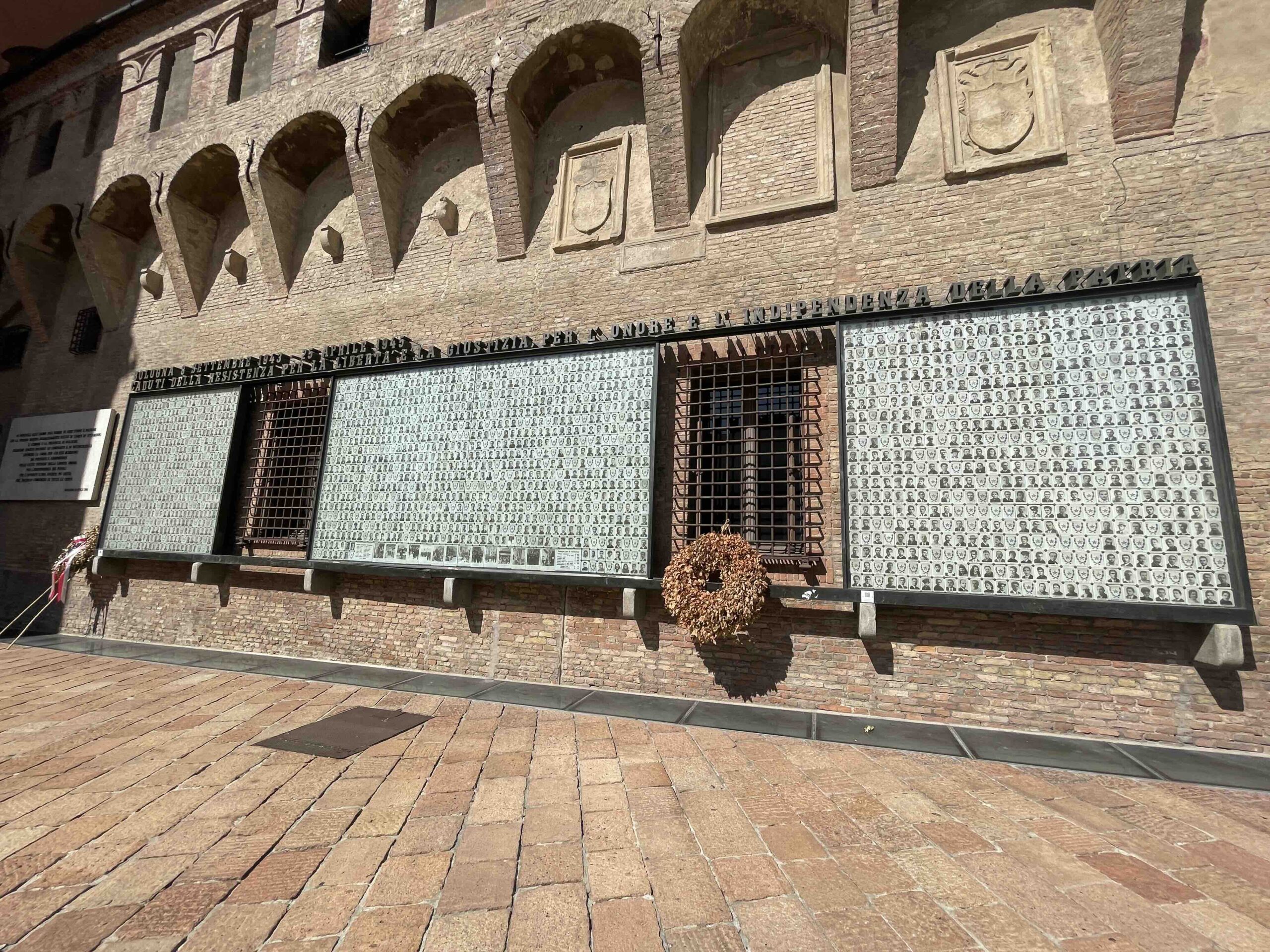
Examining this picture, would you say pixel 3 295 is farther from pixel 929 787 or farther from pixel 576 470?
pixel 929 787

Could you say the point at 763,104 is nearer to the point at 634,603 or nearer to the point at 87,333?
the point at 634,603

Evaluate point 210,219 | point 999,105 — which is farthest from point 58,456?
point 999,105

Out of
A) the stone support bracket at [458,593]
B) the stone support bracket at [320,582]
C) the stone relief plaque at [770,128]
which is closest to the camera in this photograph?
the stone support bracket at [458,593]

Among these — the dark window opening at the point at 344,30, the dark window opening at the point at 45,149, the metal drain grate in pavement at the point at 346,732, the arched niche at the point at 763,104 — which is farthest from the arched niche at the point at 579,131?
the dark window opening at the point at 45,149

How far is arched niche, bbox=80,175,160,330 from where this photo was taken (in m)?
10.8

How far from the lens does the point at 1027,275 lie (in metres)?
5.40

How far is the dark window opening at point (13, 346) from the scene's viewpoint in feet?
38.6

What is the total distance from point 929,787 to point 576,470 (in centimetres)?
425

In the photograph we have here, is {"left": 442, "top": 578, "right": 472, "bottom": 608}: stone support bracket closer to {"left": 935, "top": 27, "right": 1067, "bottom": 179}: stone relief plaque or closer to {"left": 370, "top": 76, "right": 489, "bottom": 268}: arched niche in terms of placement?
{"left": 370, "top": 76, "right": 489, "bottom": 268}: arched niche

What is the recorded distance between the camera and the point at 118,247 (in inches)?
440

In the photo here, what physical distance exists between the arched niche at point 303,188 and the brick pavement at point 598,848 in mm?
8170

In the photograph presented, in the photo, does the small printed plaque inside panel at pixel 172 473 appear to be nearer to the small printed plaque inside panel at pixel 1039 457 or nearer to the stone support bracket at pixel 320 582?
the stone support bracket at pixel 320 582

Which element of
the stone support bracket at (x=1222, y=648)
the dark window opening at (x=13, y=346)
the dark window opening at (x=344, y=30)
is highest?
the dark window opening at (x=344, y=30)

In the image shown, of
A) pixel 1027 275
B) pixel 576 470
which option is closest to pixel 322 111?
pixel 576 470
